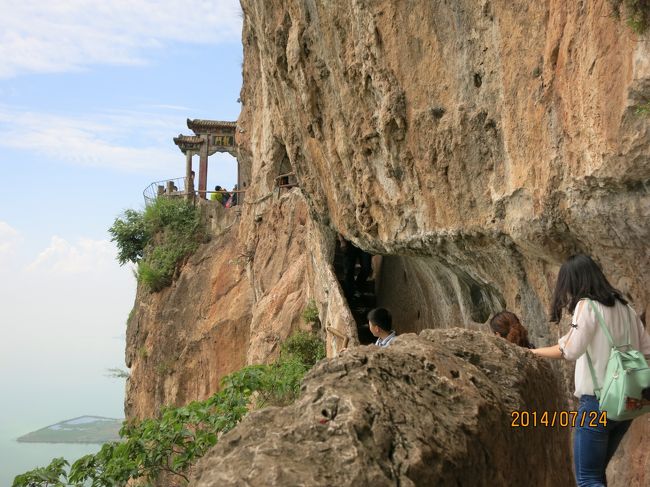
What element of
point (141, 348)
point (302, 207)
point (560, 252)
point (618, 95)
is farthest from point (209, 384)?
point (618, 95)

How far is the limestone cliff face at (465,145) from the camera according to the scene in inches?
185

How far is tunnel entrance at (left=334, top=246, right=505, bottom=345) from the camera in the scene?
30.6 feet

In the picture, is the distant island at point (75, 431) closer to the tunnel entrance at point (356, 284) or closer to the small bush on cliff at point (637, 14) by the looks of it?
the tunnel entrance at point (356, 284)

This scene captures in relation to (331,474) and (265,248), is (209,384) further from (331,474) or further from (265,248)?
(331,474)

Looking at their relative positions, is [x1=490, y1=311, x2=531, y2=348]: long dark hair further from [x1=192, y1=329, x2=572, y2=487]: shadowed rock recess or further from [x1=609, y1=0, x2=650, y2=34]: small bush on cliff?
[x1=609, y1=0, x2=650, y2=34]: small bush on cliff

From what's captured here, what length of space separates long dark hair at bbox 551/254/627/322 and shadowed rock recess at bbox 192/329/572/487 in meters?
0.40

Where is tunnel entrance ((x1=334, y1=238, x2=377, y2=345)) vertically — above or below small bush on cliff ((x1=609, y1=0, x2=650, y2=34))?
below

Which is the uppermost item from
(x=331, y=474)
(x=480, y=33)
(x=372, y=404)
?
(x=480, y=33)

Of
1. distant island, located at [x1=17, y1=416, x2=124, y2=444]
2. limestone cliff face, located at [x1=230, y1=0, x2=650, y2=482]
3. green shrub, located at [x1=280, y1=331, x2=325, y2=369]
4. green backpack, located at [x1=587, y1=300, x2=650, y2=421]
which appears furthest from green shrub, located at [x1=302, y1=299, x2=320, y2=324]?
distant island, located at [x1=17, y1=416, x2=124, y2=444]

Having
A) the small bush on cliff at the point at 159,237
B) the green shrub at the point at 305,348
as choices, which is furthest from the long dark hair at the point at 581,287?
the small bush on cliff at the point at 159,237

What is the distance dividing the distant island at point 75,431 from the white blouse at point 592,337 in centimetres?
5315

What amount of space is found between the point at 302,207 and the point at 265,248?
1.66 meters

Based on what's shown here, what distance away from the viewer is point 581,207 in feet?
16.5

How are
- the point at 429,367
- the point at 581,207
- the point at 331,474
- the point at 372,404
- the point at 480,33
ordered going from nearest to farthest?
the point at 331,474 < the point at 372,404 < the point at 429,367 < the point at 581,207 < the point at 480,33
